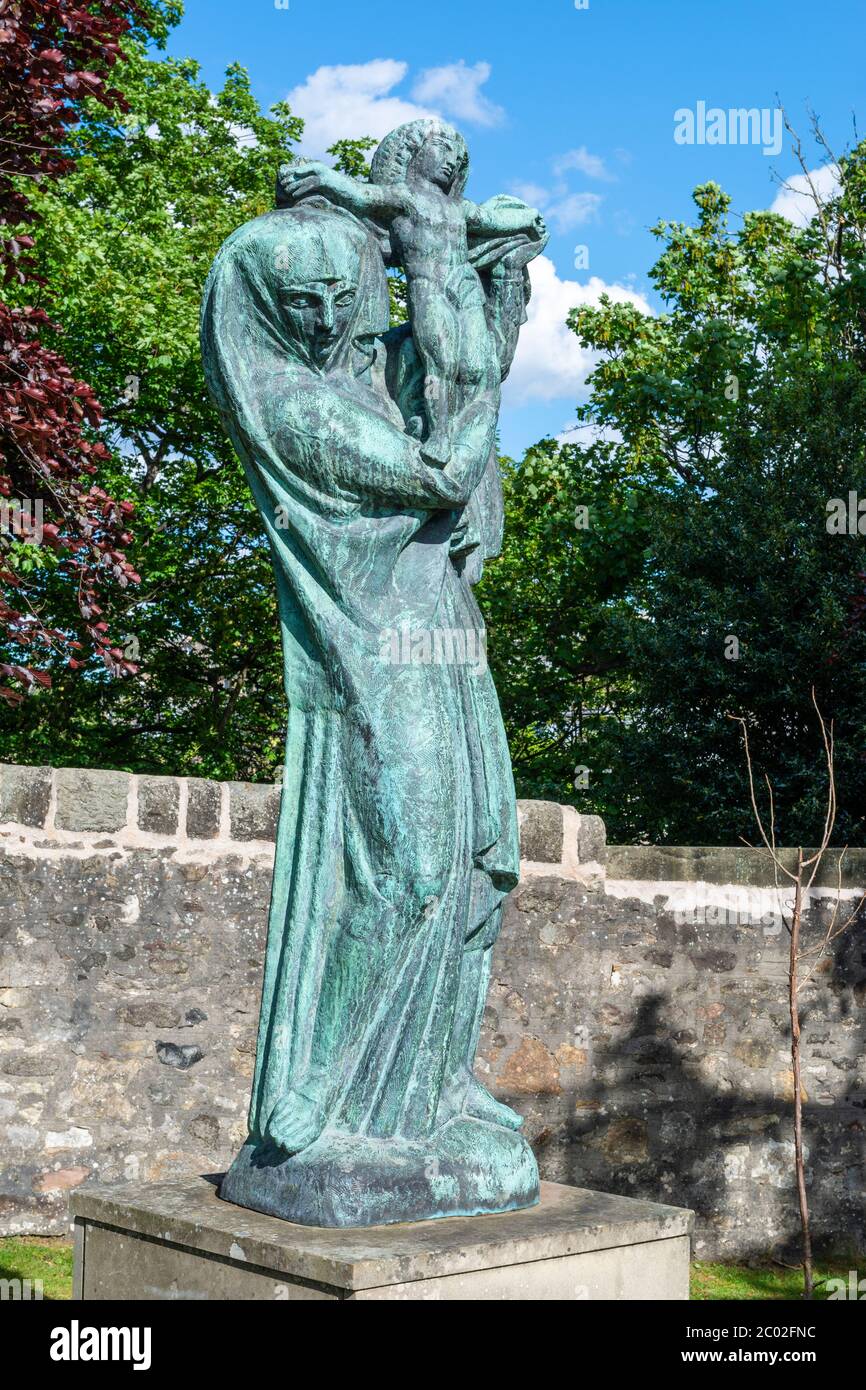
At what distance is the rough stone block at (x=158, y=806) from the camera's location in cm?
662

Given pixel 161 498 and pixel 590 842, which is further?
pixel 161 498

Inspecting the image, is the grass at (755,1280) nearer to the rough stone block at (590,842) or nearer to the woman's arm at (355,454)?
the rough stone block at (590,842)

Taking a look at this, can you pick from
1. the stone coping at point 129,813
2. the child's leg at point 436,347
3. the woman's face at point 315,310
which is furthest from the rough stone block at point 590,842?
the woman's face at point 315,310

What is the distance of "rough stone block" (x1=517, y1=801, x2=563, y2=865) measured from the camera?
7.18 m

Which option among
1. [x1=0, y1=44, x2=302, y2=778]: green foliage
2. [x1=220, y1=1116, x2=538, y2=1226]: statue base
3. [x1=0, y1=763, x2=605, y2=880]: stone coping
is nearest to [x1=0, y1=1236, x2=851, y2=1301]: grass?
[x1=0, y1=763, x2=605, y2=880]: stone coping

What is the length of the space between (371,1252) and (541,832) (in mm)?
4678

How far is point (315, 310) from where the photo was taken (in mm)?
3020

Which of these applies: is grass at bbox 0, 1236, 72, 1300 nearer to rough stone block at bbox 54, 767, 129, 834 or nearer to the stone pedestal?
rough stone block at bbox 54, 767, 129, 834

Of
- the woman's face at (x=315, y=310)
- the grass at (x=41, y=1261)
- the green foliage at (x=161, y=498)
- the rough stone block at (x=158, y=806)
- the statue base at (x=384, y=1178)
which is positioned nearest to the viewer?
the statue base at (x=384, y=1178)

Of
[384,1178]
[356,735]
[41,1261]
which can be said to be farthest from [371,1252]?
[41,1261]

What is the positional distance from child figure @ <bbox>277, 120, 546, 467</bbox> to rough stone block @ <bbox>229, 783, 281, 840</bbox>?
12.7 ft

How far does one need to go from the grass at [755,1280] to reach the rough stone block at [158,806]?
10.0 ft

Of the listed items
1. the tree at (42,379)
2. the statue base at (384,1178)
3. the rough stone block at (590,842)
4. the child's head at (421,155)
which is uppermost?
the tree at (42,379)

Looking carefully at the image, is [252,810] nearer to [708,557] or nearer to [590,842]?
[590,842]
